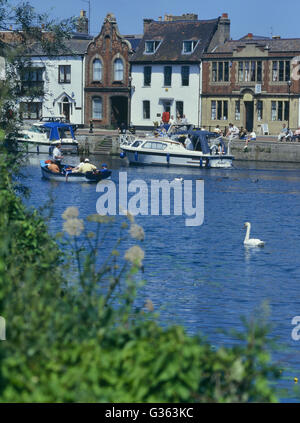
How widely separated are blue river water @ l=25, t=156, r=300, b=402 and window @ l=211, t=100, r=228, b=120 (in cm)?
2735

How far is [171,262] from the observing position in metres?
25.3

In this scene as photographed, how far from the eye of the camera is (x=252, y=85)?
75.7 metres

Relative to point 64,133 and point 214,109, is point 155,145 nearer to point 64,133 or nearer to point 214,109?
point 64,133

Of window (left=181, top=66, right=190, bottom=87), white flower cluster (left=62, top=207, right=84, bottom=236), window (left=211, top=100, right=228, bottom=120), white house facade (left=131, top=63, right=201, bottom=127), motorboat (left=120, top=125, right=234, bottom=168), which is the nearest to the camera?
white flower cluster (left=62, top=207, right=84, bottom=236)

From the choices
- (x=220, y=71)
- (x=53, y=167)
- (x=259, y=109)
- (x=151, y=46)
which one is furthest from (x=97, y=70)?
(x=53, y=167)

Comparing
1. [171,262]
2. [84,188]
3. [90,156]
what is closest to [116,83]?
[90,156]

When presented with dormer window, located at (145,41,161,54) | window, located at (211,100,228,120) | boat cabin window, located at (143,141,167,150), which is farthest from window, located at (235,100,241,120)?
boat cabin window, located at (143,141,167,150)

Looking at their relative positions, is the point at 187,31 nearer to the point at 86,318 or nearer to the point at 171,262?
the point at 171,262

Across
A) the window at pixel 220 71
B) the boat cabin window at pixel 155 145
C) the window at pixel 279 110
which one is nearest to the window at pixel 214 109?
the window at pixel 220 71

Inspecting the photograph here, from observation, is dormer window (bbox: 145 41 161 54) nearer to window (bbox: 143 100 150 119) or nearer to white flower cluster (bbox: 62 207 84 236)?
window (bbox: 143 100 150 119)

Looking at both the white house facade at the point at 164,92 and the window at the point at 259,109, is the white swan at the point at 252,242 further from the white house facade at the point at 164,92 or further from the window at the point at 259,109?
the white house facade at the point at 164,92

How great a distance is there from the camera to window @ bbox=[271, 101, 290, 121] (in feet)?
243
